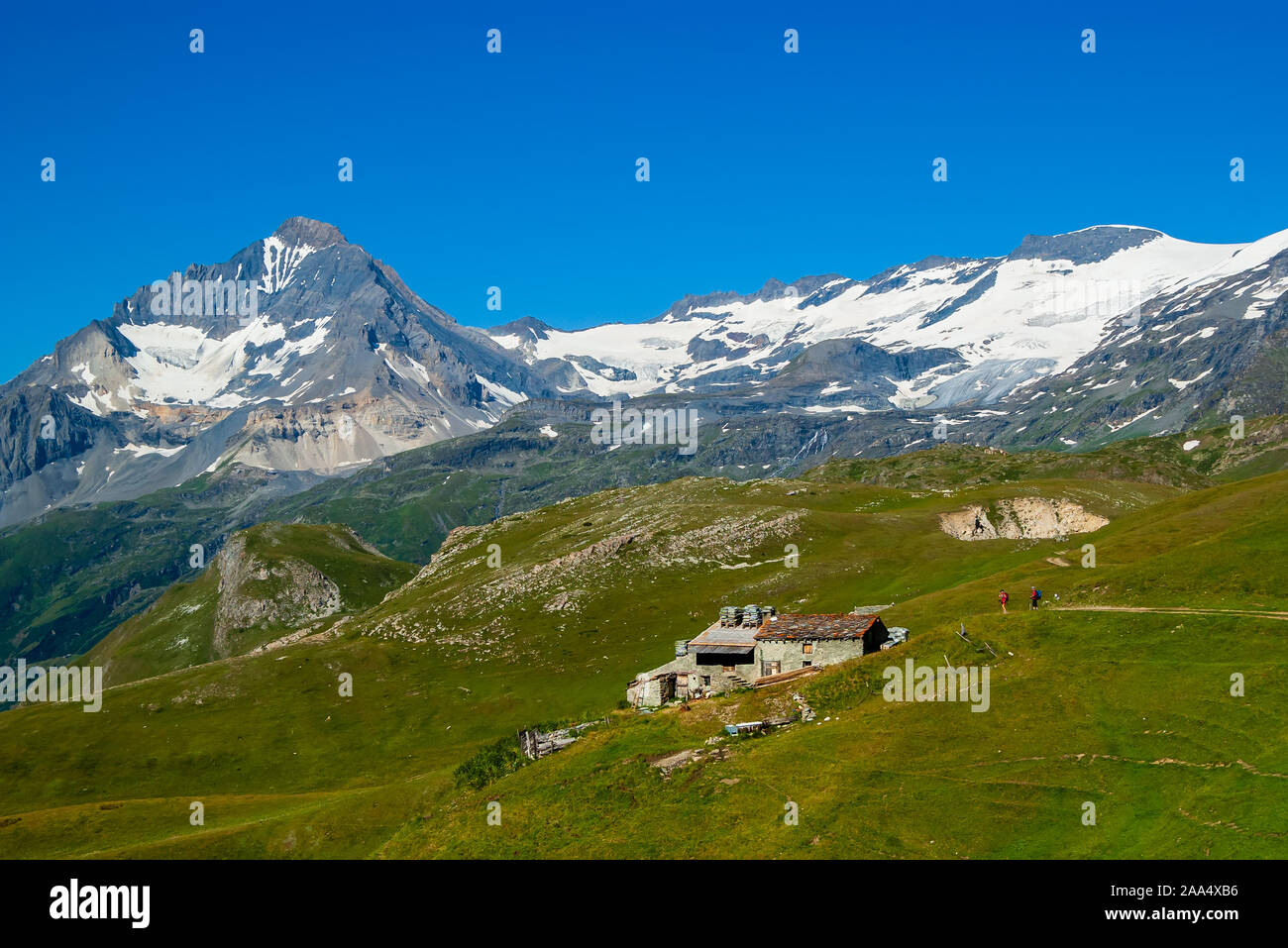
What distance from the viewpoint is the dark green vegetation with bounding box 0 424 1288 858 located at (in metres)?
44.6

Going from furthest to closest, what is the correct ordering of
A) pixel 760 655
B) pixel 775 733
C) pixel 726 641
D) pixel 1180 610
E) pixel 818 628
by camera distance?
pixel 726 641, pixel 760 655, pixel 818 628, pixel 1180 610, pixel 775 733

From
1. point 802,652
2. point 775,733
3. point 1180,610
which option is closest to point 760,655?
point 802,652

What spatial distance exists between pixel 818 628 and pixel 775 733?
1627 centimetres

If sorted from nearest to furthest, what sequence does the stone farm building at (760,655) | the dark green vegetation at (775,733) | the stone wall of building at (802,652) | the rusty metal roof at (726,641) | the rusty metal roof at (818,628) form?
the dark green vegetation at (775,733) < the stone wall of building at (802,652) < the rusty metal roof at (818,628) < the stone farm building at (760,655) < the rusty metal roof at (726,641)

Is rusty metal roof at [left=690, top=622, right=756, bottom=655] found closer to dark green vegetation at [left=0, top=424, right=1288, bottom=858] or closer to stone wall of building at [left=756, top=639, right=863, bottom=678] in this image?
stone wall of building at [left=756, top=639, right=863, bottom=678]

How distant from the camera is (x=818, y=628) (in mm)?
71875

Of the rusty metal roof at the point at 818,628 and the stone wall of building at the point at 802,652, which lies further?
the rusty metal roof at the point at 818,628

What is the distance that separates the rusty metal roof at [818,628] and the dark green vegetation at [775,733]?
611cm

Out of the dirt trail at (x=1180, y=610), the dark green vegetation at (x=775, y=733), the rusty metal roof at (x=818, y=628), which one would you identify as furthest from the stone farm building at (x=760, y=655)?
the dirt trail at (x=1180, y=610)

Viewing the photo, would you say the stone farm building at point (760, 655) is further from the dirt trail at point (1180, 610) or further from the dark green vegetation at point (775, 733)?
the dirt trail at point (1180, 610)

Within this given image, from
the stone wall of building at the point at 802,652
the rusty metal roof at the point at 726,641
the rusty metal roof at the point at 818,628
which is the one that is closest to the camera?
the stone wall of building at the point at 802,652

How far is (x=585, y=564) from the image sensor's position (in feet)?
574

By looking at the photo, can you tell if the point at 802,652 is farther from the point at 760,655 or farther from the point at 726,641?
the point at 726,641

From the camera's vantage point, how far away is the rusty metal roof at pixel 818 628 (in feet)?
228
